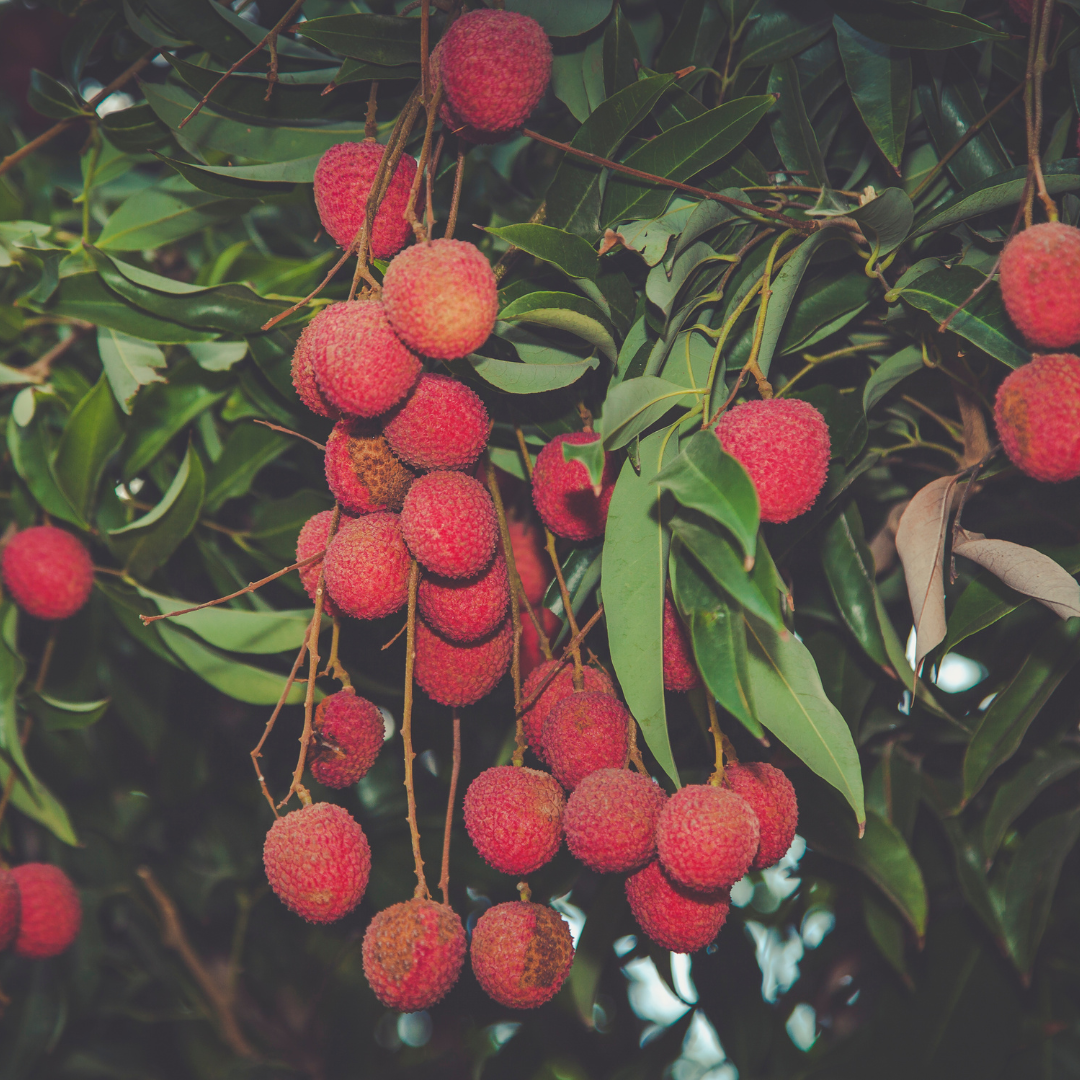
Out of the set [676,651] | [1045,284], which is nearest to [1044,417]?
[1045,284]

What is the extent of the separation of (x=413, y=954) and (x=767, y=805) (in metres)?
0.29

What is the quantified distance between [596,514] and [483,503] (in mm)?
93

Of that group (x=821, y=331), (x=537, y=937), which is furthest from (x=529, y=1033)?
(x=821, y=331)

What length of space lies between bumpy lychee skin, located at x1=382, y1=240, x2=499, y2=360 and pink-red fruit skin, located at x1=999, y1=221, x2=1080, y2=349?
1.04ft

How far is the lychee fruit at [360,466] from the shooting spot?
0.69 meters

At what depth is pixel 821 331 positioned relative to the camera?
2.40ft

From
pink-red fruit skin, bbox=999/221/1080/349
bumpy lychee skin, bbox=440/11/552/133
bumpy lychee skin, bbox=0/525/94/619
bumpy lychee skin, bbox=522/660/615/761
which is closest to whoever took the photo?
pink-red fruit skin, bbox=999/221/1080/349

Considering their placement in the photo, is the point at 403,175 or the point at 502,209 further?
the point at 502,209

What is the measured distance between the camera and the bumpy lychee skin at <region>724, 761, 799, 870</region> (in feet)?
2.23

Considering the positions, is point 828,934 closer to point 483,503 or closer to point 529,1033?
point 529,1033

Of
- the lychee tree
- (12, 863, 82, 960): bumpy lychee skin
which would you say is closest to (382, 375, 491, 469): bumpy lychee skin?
the lychee tree

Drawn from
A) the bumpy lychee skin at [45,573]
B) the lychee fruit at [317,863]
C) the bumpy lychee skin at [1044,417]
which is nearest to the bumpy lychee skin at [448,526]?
the lychee fruit at [317,863]

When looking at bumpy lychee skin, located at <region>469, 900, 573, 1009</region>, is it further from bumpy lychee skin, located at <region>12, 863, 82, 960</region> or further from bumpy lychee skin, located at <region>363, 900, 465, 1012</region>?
bumpy lychee skin, located at <region>12, 863, 82, 960</region>

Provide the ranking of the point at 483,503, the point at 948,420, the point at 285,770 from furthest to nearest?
the point at 285,770 → the point at 948,420 → the point at 483,503
